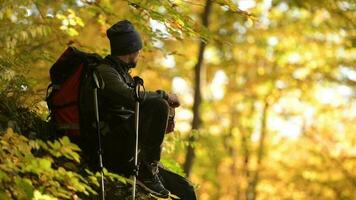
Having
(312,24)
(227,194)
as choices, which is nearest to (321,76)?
(312,24)

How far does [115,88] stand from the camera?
201 inches

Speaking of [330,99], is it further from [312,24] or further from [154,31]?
[154,31]

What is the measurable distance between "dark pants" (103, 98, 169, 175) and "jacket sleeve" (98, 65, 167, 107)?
0.21 metres

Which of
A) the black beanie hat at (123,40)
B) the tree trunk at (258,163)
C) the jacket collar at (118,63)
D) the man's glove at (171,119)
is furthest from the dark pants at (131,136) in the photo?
the tree trunk at (258,163)

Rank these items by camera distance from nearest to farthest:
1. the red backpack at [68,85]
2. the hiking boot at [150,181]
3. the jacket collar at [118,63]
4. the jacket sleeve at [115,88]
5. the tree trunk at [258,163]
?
1. the jacket sleeve at [115,88]
2. the red backpack at [68,85]
3. the jacket collar at [118,63]
4. the hiking boot at [150,181]
5. the tree trunk at [258,163]

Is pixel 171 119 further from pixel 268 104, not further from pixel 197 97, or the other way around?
pixel 268 104

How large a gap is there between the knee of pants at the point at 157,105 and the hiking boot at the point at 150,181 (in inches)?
A: 25.4

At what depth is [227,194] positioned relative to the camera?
992 inches

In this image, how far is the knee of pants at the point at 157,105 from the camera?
5258mm

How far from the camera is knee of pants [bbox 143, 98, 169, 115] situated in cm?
526

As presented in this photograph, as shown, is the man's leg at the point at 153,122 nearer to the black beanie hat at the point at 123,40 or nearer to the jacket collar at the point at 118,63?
the jacket collar at the point at 118,63

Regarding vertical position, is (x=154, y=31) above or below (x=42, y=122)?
above

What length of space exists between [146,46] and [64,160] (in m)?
3.00

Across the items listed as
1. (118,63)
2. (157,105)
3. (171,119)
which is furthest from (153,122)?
(118,63)
